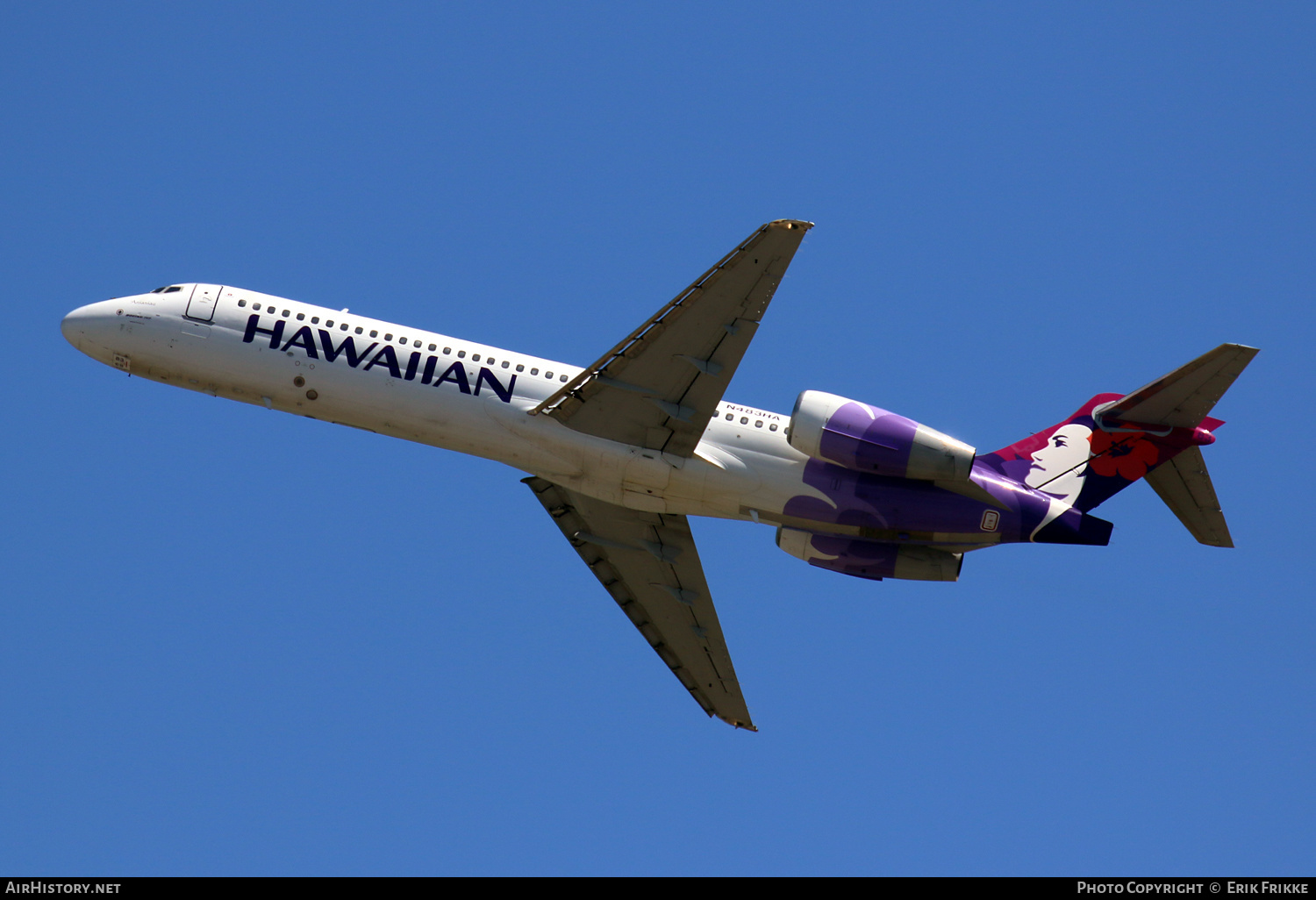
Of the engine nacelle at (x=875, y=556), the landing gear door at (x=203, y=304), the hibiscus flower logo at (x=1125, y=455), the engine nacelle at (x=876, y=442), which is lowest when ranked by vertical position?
the engine nacelle at (x=875, y=556)

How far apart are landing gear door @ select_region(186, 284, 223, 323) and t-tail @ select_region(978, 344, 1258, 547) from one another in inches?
827

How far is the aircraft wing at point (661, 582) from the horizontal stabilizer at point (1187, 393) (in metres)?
12.3

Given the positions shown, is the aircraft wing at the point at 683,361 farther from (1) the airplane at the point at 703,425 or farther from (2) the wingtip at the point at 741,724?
(2) the wingtip at the point at 741,724

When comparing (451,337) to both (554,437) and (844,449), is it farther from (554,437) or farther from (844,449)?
(844,449)

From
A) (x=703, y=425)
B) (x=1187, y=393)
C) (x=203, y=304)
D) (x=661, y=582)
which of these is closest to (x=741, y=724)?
(x=661, y=582)

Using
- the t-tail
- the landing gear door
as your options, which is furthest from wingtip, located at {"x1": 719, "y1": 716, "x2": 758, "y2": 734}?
the landing gear door

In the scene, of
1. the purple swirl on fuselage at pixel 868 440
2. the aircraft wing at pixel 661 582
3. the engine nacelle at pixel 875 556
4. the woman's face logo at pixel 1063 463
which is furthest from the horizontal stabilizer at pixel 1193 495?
the aircraft wing at pixel 661 582

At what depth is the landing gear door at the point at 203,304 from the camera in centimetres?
3384

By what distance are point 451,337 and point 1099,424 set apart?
17168 mm

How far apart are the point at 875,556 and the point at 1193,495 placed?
27.4 ft

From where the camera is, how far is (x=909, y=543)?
108ft

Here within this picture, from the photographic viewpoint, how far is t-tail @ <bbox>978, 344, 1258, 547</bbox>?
3216 cm

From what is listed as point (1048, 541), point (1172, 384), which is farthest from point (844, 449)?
point (1172, 384)

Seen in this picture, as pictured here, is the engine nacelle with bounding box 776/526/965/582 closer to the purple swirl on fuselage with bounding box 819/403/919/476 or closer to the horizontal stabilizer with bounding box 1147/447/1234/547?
the purple swirl on fuselage with bounding box 819/403/919/476
